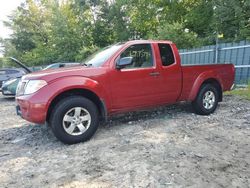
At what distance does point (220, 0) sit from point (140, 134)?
37.2ft

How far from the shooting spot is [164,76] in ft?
17.8

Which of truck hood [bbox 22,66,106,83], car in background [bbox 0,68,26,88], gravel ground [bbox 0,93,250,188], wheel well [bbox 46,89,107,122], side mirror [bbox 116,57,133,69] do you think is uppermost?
side mirror [bbox 116,57,133,69]

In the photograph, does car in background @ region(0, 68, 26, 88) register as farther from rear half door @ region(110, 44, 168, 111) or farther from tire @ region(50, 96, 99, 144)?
tire @ region(50, 96, 99, 144)

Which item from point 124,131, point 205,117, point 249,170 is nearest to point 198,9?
point 205,117

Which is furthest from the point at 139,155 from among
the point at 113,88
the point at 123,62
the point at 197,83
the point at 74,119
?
the point at 197,83

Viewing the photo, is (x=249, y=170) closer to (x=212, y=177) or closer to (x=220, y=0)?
(x=212, y=177)

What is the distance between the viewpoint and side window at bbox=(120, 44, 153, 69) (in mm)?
5148

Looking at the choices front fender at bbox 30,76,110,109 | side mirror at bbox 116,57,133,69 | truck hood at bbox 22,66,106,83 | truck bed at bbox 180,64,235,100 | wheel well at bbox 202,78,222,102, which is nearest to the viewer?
front fender at bbox 30,76,110,109

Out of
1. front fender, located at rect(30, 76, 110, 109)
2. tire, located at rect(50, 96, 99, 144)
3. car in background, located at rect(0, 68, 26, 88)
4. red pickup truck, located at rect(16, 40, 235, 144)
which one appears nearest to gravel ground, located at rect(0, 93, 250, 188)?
tire, located at rect(50, 96, 99, 144)

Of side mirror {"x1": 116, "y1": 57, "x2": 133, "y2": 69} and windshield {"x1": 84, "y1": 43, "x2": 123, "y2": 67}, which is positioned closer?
side mirror {"x1": 116, "y1": 57, "x2": 133, "y2": 69}

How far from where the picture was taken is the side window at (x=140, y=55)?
5148 mm

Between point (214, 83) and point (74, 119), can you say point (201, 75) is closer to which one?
point (214, 83)

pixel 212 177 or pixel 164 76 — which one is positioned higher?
pixel 164 76

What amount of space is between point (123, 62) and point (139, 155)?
1.83 m
